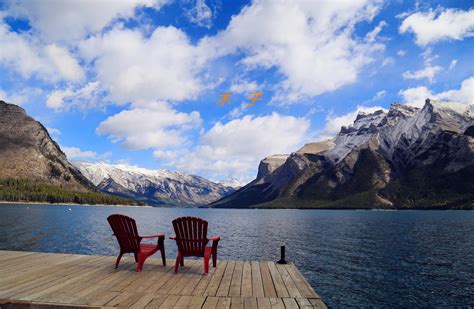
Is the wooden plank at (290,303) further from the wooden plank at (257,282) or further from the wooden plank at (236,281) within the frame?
the wooden plank at (236,281)

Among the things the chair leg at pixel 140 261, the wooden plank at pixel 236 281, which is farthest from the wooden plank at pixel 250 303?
the chair leg at pixel 140 261

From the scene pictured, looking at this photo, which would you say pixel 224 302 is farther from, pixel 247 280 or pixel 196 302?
pixel 247 280

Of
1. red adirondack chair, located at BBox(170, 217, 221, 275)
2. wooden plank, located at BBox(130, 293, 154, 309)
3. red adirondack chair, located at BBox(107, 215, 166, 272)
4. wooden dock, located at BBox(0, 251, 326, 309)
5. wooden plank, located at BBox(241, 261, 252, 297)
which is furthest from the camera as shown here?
red adirondack chair, located at BBox(107, 215, 166, 272)

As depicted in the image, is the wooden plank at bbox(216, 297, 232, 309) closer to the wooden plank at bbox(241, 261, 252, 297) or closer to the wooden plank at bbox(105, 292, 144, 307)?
the wooden plank at bbox(241, 261, 252, 297)

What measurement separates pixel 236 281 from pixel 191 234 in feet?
8.57

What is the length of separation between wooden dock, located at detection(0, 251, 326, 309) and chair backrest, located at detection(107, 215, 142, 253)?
3.04 feet

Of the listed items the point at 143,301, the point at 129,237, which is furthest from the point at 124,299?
the point at 129,237

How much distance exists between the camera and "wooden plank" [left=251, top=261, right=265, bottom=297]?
34.2 ft

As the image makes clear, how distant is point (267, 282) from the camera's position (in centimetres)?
1184

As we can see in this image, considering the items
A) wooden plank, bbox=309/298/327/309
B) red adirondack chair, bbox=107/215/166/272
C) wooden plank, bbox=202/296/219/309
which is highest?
red adirondack chair, bbox=107/215/166/272

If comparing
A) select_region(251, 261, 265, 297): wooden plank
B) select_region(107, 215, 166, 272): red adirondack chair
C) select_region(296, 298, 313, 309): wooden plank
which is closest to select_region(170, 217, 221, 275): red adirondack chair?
select_region(107, 215, 166, 272): red adirondack chair

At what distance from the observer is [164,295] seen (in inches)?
395

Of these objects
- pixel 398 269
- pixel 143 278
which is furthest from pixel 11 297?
pixel 398 269

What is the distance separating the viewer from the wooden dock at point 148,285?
30.5 ft
